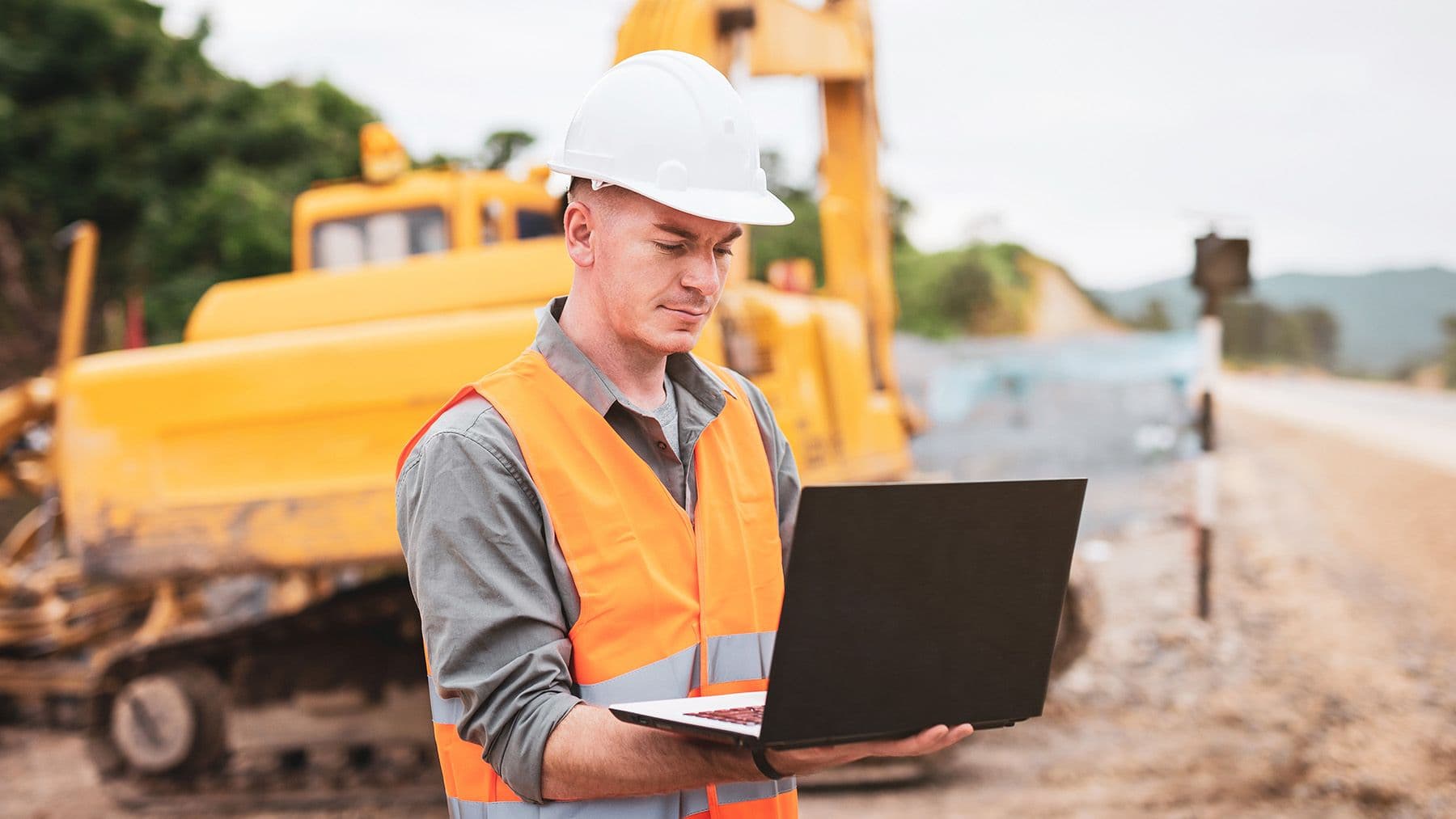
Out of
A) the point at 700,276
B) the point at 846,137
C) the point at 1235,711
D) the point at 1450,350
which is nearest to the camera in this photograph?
the point at 700,276

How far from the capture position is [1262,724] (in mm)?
6320

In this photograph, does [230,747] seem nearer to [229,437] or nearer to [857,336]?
[229,437]

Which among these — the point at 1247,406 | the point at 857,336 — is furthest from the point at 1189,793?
the point at 1247,406

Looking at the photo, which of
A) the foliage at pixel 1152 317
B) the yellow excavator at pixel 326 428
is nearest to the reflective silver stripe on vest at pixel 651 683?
the yellow excavator at pixel 326 428

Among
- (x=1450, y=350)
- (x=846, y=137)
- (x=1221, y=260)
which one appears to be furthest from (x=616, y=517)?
(x=1450, y=350)

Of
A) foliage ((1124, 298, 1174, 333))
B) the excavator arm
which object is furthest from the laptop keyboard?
foliage ((1124, 298, 1174, 333))

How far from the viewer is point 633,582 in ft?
5.58

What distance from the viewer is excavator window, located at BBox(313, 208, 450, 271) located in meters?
6.66

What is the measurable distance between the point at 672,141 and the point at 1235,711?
579 cm

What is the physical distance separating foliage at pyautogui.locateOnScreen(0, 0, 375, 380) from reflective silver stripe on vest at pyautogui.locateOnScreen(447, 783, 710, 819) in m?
17.4

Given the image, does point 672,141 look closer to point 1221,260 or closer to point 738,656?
point 738,656

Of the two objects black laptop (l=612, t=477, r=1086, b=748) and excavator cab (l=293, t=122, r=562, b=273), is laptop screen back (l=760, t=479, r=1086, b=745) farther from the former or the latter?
excavator cab (l=293, t=122, r=562, b=273)

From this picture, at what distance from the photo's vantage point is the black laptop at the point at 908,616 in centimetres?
147

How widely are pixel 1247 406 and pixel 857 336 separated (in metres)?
24.0
